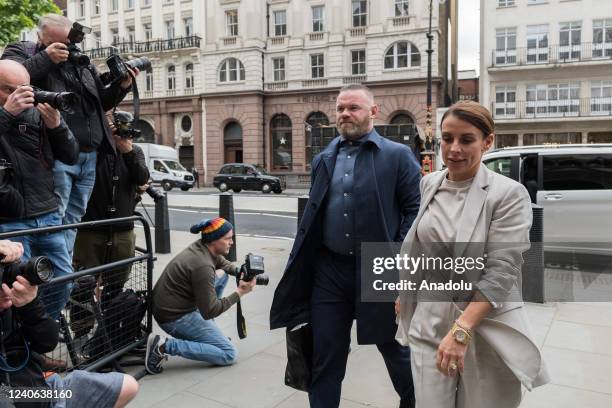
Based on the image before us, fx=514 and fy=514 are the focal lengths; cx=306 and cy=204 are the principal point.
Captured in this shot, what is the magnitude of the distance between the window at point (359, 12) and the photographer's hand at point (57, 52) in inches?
1331

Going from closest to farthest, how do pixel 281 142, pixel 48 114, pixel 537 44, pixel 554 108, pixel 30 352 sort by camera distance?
pixel 30 352, pixel 48 114, pixel 554 108, pixel 537 44, pixel 281 142

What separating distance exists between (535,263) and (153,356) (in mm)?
4252

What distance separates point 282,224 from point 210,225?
988 cm

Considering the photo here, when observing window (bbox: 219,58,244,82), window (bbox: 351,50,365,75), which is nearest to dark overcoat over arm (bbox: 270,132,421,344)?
window (bbox: 351,50,365,75)

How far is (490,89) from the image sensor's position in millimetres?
36312

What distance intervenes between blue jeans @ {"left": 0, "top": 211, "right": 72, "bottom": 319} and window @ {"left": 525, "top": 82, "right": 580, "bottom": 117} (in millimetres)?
36587

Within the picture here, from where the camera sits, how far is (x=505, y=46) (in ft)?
117

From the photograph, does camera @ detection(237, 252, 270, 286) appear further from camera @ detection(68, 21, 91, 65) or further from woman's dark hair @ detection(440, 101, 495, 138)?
woman's dark hair @ detection(440, 101, 495, 138)

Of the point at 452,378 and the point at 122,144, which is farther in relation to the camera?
the point at 122,144

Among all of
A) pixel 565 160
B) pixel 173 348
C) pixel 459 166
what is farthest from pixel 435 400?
pixel 565 160

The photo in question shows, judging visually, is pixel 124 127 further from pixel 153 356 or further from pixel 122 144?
pixel 153 356

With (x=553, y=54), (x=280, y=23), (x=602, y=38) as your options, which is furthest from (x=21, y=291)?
(x=602, y=38)

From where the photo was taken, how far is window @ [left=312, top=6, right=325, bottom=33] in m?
36.3

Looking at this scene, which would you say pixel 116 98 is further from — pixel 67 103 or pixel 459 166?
pixel 459 166
